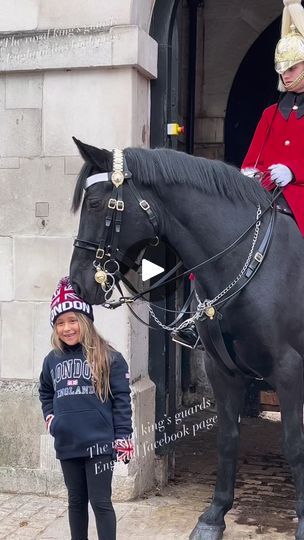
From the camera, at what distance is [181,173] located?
131 inches

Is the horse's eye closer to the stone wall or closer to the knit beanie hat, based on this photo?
the knit beanie hat

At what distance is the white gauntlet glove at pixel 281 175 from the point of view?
359 cm

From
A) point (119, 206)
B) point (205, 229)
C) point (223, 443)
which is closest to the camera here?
point (119, 206)

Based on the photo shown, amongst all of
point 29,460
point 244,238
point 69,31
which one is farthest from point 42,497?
point 69,31

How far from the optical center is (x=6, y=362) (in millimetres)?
4801

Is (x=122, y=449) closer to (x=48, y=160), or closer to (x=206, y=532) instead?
(x=206, y=532)

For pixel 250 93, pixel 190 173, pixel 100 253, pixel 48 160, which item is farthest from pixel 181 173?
pixel 250 93

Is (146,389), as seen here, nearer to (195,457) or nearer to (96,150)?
(195,457)

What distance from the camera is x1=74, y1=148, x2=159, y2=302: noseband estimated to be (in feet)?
10.5

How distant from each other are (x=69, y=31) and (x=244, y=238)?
1918 millimetres

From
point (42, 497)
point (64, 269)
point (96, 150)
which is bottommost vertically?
point (42, 497)

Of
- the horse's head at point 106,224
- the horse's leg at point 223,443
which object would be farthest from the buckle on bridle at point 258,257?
the horse's leg at point 223,443

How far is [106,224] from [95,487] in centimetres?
112

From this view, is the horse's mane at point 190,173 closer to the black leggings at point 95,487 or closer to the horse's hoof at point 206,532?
the black leggings at point 95,487
